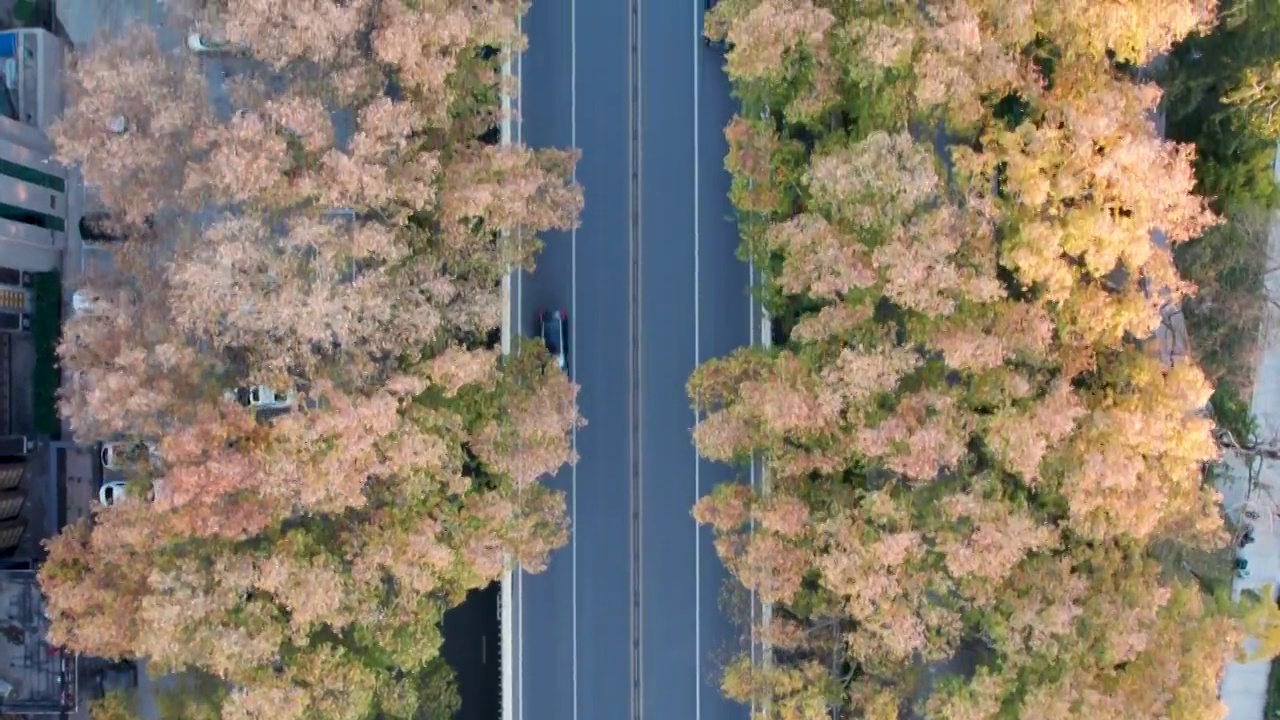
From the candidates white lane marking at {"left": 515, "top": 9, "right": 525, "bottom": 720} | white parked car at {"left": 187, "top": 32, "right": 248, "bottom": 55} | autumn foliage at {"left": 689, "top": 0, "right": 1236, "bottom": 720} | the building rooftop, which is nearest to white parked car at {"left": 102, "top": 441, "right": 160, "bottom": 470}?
the building rooftop

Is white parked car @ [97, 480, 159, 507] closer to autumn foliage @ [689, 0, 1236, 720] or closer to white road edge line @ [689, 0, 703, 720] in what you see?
white road edge line @ [689, 0, 703, 720]

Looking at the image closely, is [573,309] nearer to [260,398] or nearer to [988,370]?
[260,398]

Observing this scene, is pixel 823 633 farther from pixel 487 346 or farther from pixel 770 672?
pixel 487 346

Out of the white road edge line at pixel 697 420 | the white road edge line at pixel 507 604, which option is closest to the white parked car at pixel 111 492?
the white road edge line at pixel 507 604

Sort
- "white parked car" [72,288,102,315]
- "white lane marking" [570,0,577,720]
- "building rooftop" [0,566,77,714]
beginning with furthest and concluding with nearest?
"white lane marking" [570,0,577,720]
"building rooftop" [0,566,77,714]
"white parked car" [72,288,102,315]

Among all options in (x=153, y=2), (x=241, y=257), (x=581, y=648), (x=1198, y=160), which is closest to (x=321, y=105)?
(x=241, y=257)

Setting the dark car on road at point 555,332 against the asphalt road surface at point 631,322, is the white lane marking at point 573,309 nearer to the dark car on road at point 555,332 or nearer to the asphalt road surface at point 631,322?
the asphalt road surface at point 631,322
